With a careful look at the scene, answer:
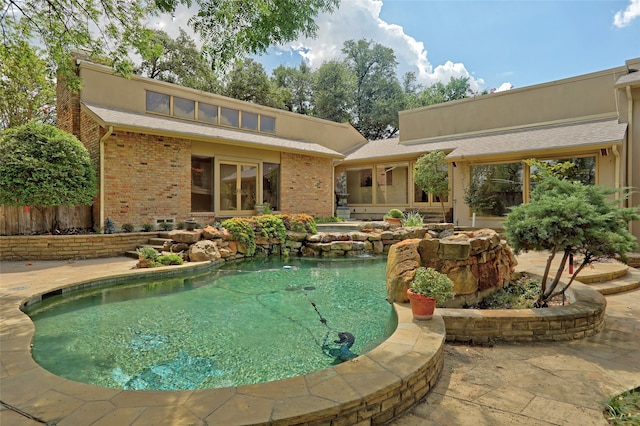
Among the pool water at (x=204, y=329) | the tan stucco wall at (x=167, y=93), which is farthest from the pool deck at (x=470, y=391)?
the tan stucco wall at (x=167, y=93)

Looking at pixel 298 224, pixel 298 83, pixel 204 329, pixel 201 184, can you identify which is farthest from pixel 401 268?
pixel 298 83

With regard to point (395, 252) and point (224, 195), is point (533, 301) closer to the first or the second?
point (395, 252)

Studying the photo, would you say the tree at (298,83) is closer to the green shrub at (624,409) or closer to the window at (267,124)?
the window at (267,124)

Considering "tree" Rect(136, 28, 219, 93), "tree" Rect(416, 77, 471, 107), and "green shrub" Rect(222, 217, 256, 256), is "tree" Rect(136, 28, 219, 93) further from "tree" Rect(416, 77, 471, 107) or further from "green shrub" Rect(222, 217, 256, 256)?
"tree" Rect(416, 77, 471, 107)

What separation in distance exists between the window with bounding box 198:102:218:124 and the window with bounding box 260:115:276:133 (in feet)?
7.13

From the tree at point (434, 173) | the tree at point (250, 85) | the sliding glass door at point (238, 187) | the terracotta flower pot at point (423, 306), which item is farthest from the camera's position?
the tree at point (250, 85)

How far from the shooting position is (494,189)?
12.2m

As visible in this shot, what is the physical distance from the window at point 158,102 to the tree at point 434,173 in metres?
10.3

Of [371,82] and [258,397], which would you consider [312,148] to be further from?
[371,82]

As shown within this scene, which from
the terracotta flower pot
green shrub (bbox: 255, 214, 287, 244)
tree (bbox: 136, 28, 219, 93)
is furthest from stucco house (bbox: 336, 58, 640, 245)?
tree (bbox: 136, 28, 219, 93)

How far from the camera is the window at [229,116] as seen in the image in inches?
527

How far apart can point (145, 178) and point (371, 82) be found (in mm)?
23334

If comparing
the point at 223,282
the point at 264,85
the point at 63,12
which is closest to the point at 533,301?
the point at 223,282

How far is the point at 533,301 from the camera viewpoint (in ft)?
14.9
